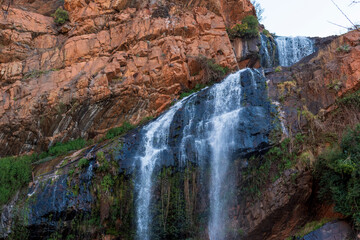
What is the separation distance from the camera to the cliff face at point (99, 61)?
55.2 feet

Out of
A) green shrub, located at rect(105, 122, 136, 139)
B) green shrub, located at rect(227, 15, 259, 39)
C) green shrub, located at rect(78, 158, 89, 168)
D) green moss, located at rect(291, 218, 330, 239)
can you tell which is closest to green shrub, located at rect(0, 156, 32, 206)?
green shrub, located at rect(78, 158, 89, 168)

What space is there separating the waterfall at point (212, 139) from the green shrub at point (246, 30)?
7.35 metres

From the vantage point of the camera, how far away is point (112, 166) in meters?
12.3

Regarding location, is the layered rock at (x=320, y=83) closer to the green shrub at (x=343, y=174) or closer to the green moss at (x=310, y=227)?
the green shrub at (x=343, y=174)

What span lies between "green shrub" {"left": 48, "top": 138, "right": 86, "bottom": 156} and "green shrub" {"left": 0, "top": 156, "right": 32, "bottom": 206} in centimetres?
216

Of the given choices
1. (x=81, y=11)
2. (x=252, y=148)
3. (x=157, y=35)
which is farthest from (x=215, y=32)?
(x=252, y=148)

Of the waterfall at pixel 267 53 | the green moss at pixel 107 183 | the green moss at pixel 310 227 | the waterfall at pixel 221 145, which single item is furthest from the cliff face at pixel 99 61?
the green moss at pixel 310 227

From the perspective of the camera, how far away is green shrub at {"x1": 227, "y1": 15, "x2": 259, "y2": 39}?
814 inches

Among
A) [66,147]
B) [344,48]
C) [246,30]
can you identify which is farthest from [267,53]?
[66,147]

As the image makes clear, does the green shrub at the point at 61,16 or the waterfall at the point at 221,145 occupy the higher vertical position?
the green shrub at the point at 61,16

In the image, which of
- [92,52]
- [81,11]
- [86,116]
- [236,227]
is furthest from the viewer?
[81,11]

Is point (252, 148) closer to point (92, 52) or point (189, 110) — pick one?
point (189, 110)

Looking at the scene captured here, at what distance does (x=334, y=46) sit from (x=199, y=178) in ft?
30.8

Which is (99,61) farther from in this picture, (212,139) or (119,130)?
(212,139)
